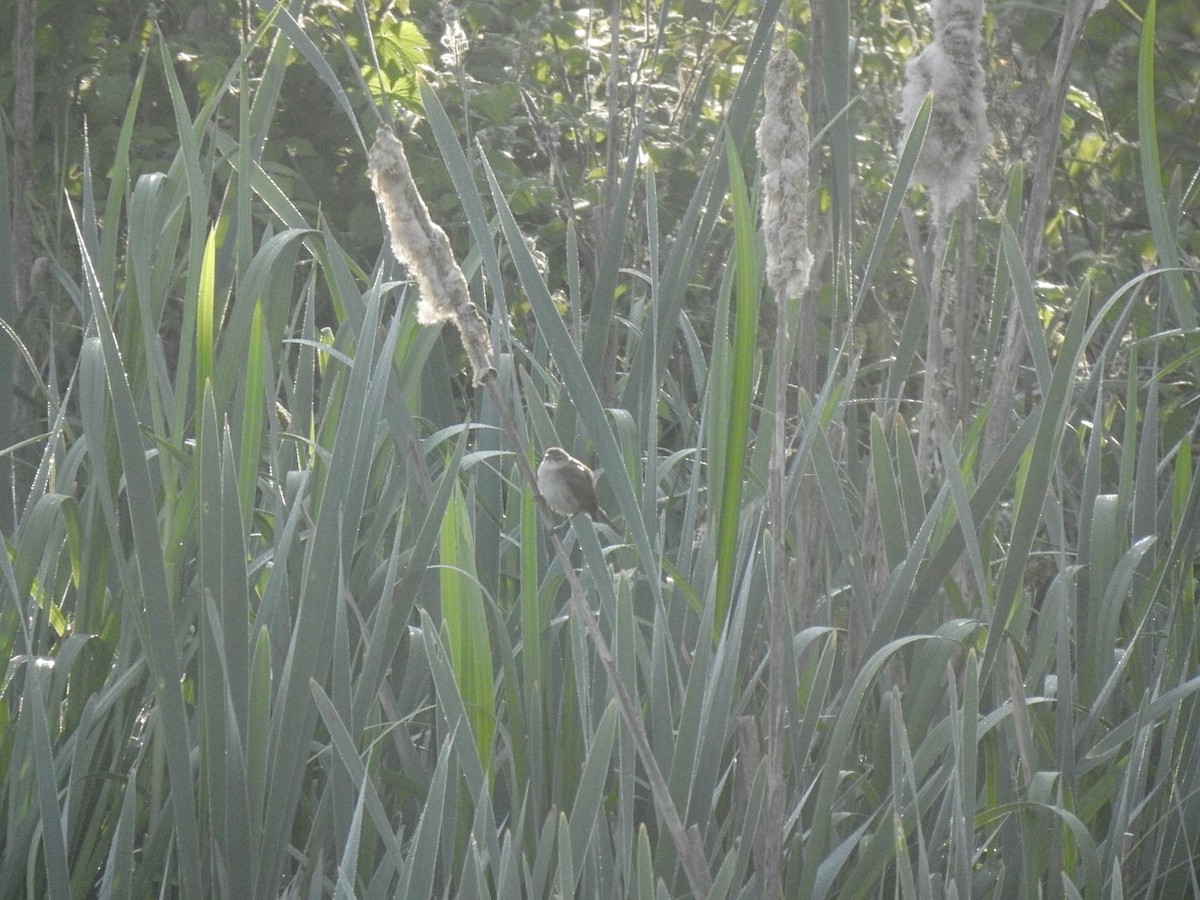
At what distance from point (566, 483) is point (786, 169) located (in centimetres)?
20

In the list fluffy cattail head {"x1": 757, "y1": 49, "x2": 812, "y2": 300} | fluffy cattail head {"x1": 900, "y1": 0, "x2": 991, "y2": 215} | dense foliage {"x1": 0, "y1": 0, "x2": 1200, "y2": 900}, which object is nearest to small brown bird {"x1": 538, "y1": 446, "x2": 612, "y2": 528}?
dense foliage {"x1": 0, "y1": 0, "x2": 1200, "y2": 900}

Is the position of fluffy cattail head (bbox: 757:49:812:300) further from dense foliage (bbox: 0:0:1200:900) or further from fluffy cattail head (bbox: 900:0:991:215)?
fluffy cattail head (bbox: 900:0:991:215)

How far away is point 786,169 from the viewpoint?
2.02 feet

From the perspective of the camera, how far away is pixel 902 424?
3.08 ft

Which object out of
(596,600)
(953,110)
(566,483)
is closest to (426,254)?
(566,483)

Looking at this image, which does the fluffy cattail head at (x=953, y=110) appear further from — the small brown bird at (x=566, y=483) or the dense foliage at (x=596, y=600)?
the small brown bird at (x=566, y=483)

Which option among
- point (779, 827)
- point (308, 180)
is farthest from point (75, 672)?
point (308, 180)

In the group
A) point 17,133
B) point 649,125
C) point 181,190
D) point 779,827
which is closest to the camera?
point 779,827

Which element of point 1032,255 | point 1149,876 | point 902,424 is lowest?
point 1149,876

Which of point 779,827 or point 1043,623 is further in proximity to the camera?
point 1043,623

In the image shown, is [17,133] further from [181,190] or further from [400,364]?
[400,364]

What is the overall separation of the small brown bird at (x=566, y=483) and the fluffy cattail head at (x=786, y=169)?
0.15 m

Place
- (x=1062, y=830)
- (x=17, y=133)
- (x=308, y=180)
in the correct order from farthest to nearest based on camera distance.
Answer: (x=308, y=180) < (x=17, y=133) < (x=1062, y=830)

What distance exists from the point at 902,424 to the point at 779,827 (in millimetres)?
363
